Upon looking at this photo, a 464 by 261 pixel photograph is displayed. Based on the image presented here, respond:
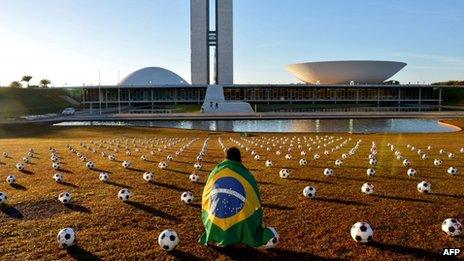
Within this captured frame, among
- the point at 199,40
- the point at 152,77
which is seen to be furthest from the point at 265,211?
the point at 152,77

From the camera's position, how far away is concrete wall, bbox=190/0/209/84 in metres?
130

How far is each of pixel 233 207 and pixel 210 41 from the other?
131m

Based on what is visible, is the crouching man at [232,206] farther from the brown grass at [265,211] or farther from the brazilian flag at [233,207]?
the brown grass at [265,211]

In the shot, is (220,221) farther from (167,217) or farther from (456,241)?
(456,241)

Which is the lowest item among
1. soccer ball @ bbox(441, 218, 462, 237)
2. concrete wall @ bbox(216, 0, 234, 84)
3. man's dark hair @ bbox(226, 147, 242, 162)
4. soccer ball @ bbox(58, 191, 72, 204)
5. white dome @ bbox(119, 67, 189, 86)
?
soccer ball @ bbox(58, 191, 72, 204)

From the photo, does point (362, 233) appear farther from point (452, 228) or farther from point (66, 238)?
point (66, 238)

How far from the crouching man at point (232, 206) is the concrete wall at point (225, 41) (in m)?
127

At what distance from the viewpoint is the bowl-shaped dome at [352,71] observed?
132 meters

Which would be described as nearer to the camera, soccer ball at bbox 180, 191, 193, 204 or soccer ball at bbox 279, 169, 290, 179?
soccer ball at bbox 180, 191, 193, 204

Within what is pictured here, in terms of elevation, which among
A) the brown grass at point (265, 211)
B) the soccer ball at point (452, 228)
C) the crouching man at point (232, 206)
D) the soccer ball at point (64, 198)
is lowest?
the brown grass at point (265, 211)

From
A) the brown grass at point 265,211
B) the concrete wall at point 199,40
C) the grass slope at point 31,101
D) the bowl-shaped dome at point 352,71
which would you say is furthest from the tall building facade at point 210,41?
the brown grass at point 265,211

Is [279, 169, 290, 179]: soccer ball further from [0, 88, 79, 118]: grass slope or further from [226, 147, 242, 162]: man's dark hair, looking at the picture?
[0, 88, 79, 118]: grass slope

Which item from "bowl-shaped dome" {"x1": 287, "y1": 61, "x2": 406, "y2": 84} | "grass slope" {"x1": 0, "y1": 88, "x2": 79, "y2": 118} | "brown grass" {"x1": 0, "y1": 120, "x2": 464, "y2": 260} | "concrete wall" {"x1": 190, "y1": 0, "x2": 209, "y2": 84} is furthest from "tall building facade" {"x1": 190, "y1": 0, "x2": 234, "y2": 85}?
"brown grass" {"x1": 0, "y1": 120, "x2": 464, "y2": 260}

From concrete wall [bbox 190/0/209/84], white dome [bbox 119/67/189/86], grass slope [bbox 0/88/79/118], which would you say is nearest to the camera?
grass slope [bbox 0/88/79/118]
